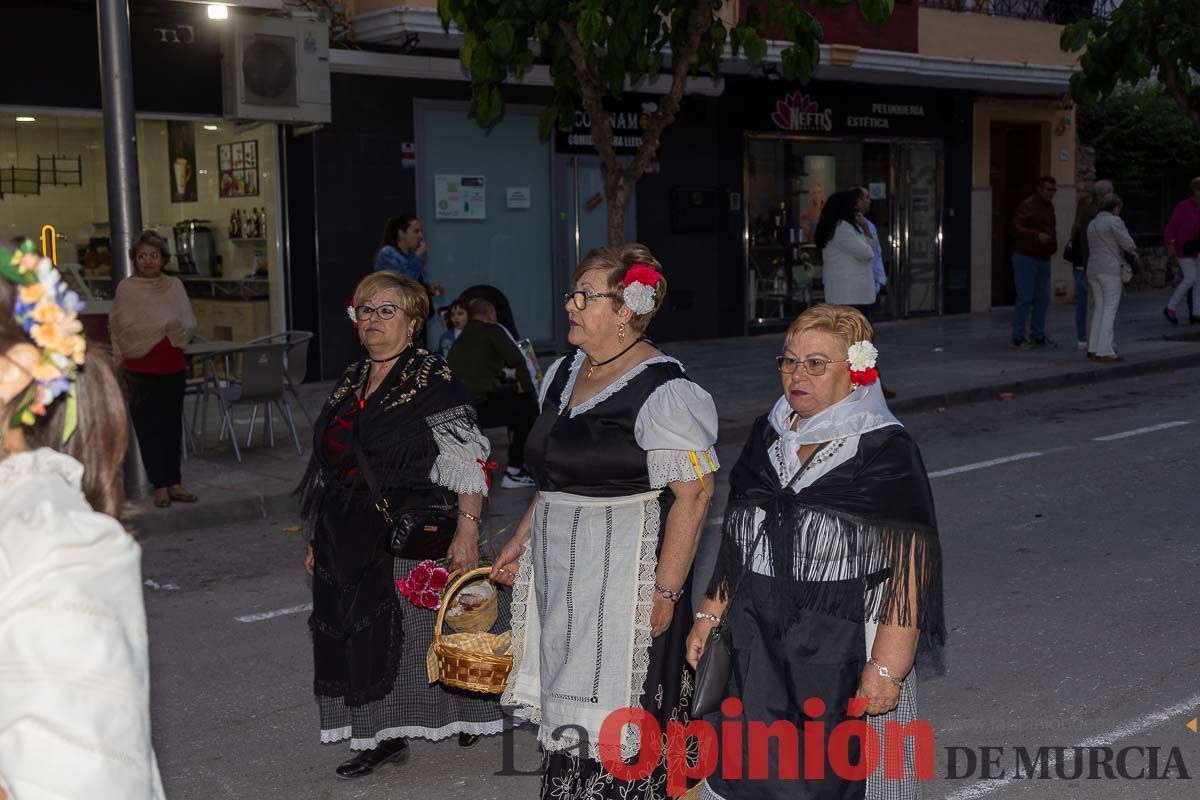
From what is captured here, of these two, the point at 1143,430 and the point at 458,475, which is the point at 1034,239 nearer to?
the point at 1143,430

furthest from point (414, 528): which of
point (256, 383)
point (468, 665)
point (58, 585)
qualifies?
point (256, 383)

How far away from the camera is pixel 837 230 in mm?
12992

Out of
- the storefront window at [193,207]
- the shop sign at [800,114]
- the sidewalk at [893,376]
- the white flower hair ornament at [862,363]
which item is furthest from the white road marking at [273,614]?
the shop sign at [800,114]

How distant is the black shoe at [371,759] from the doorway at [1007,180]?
1999cm

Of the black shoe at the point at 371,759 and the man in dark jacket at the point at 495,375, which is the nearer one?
the black shoe at the point at 371,759

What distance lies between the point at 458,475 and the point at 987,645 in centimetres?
271

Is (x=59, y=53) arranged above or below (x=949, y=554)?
above

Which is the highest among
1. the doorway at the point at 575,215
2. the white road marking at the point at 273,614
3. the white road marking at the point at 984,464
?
the doorway at the point at 575,215

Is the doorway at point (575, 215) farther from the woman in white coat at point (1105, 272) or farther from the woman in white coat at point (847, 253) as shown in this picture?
the woman in white coat at point (1105, 272)

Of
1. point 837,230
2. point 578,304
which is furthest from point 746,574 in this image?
point 837,230

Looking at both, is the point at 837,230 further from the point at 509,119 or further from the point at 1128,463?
the point at 509,119

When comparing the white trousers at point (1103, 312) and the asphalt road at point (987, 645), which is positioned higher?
the white trousers at point (1103, 312)

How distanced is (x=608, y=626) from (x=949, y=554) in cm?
438

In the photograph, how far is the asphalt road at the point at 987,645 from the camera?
4949 millimetres
